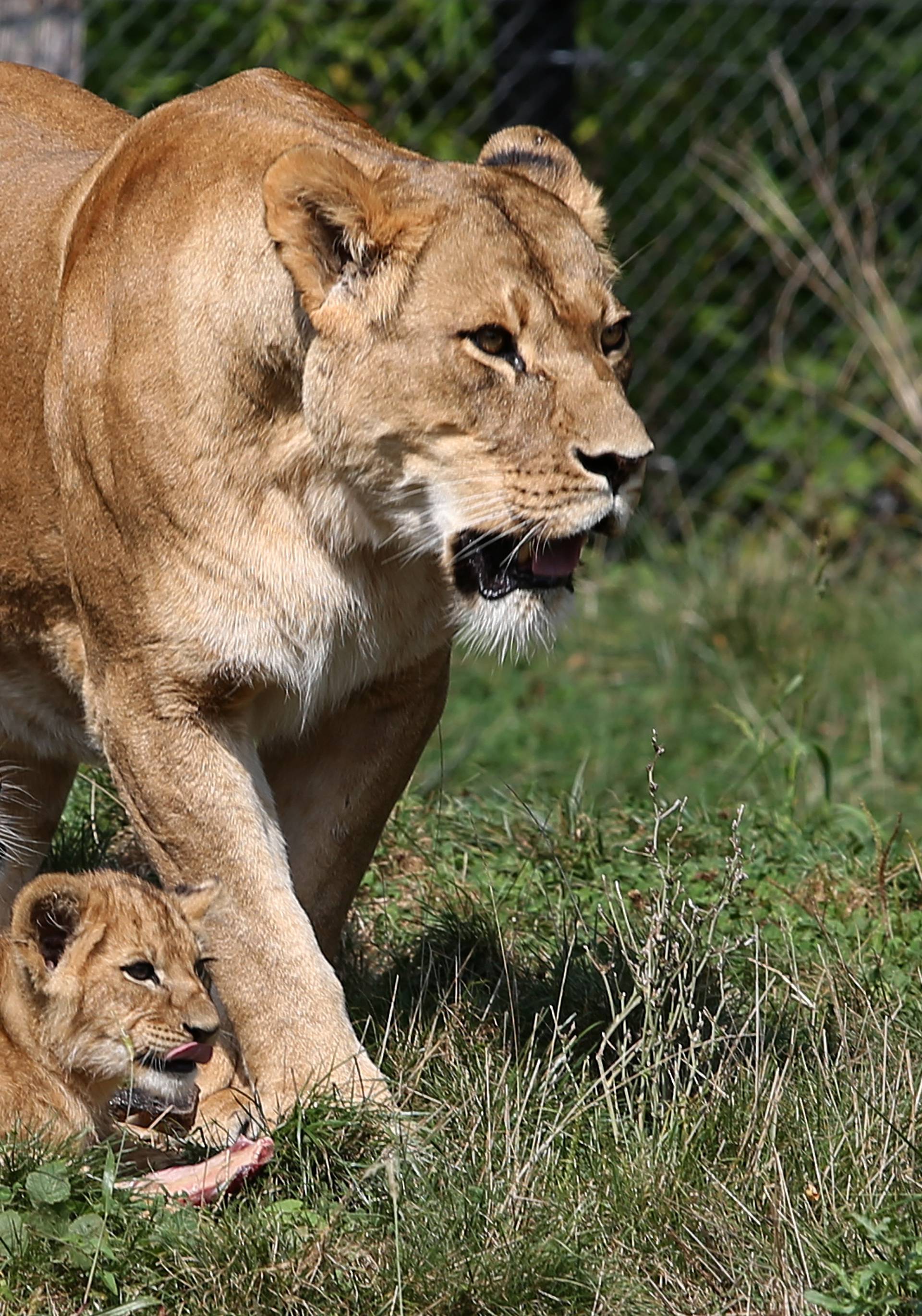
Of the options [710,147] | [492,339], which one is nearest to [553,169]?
[492,339]

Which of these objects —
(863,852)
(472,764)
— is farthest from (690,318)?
(863,852)

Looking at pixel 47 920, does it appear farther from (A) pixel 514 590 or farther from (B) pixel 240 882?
(A) pixel 514 590

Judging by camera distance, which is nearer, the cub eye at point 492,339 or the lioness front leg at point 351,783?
the cub eye at point 492,339

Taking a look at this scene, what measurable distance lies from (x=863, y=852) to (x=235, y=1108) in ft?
5.46

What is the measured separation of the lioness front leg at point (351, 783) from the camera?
350cm

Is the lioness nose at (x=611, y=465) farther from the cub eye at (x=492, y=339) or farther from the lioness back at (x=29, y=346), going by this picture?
the lioness back at (x=29, y=346)

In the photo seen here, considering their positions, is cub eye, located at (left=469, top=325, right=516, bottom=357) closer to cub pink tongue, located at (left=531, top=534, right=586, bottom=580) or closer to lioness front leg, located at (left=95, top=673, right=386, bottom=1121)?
cub pink tongue, located at (left=531, top=534, right=586, bottom=580)

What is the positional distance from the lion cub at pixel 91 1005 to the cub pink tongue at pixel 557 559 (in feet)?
2.63

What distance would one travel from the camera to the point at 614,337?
310 cm

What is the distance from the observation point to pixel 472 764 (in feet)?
18.6

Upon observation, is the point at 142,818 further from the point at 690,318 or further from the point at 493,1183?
the point at 690,318

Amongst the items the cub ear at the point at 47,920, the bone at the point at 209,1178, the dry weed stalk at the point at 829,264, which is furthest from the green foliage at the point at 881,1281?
the dry weed stalk at the point at 829,264

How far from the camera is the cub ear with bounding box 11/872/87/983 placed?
9.88 feet

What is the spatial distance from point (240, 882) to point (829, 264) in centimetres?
538
